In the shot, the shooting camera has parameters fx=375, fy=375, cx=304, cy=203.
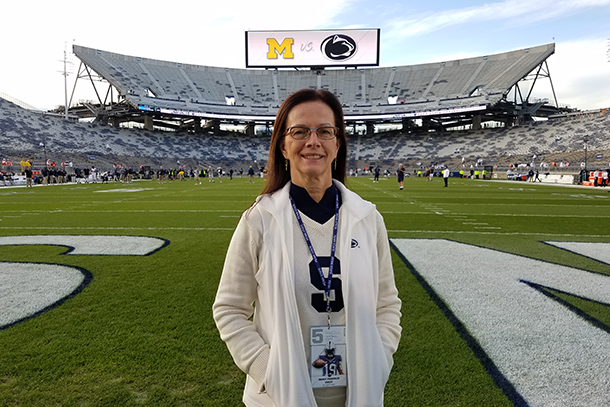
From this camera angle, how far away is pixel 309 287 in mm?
1331

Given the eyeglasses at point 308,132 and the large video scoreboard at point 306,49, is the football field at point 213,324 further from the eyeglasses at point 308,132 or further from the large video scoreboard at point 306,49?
the large video scoreboard at point 306,49

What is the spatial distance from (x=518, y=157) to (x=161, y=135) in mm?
47533

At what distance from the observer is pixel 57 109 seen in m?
59.2

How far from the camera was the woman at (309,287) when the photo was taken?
128 cm

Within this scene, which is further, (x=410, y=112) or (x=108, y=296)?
(x=410, y=112)

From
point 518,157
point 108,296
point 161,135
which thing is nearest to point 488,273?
point 108,296

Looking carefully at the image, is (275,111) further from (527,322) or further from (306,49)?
(527,322)

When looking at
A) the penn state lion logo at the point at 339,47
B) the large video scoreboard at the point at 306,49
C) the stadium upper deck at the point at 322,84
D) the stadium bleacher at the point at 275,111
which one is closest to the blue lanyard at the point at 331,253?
the stadium bleacher at the point at 275,111

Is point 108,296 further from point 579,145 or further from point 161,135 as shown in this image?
point 161,135

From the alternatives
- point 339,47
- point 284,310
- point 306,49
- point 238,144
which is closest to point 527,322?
point 284,310

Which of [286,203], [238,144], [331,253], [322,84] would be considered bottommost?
[331,253]

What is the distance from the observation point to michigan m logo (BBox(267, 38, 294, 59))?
54938 millimetres

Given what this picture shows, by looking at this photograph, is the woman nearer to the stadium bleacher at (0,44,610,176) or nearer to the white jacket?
the white jacket

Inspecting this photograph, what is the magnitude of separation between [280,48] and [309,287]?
5872 cm
